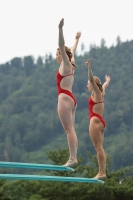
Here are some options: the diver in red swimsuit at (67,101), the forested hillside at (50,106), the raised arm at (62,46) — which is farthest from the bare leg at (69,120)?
the forested hillside at (50,106)

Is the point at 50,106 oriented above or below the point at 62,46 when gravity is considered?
above

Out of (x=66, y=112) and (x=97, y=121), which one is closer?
(x=66, y=112)

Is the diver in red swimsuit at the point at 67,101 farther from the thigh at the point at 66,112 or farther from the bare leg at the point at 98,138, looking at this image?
the bare leg at the point at 98,138

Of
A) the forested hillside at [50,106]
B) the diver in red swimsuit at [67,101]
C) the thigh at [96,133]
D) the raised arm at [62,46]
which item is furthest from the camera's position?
the forested hillside at [50,106]

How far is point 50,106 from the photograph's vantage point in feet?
488

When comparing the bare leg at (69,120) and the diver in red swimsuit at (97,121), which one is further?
the diver in red swimsuit at (97,121)

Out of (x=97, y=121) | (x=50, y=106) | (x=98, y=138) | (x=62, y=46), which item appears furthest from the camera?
(x=50, y=106)

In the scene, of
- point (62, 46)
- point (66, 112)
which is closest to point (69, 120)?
point (66, 112)

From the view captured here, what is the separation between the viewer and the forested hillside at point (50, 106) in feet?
417

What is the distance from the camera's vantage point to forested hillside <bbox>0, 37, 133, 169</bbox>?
127000mm

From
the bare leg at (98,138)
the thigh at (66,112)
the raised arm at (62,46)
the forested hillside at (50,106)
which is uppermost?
the forested hillside at (50,106)

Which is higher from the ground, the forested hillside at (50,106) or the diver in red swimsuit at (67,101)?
the forested hillside at (50,106)

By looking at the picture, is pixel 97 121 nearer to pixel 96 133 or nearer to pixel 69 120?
pixel 96 133

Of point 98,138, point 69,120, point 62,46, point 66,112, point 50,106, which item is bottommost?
point 98,138
